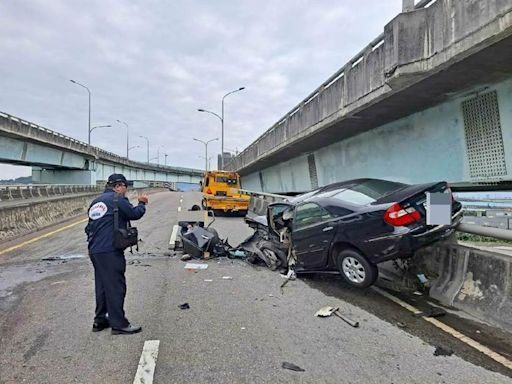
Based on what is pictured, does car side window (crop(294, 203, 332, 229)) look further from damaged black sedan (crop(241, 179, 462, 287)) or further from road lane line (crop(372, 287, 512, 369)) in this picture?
road lane line (crop(372, 287, 512, 369))

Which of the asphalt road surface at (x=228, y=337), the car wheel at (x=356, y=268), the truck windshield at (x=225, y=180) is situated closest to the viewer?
the asphalt road surface at (x=228, y=337)

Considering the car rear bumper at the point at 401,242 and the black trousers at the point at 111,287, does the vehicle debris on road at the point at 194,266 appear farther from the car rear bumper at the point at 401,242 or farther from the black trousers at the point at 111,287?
the car rear bumper at the point at 401,242

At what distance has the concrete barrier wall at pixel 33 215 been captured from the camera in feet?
43.6

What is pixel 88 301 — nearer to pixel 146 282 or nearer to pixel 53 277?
pixel 146 282

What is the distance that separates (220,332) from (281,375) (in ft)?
3.99

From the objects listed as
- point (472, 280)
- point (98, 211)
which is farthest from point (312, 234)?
point (98, 211)

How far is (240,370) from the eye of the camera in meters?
3.64

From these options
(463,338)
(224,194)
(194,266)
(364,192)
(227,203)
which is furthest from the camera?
(224,194)

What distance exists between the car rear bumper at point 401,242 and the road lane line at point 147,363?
3.15m

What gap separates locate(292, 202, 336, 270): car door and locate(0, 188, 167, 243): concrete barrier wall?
10211mm

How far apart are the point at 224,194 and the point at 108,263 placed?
17.9 m

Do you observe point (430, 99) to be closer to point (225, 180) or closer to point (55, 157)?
point (225, 180)

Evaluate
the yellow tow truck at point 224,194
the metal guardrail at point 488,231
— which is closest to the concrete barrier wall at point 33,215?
the yellow tow truck at point 224,194

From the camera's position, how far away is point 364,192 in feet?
21.5
